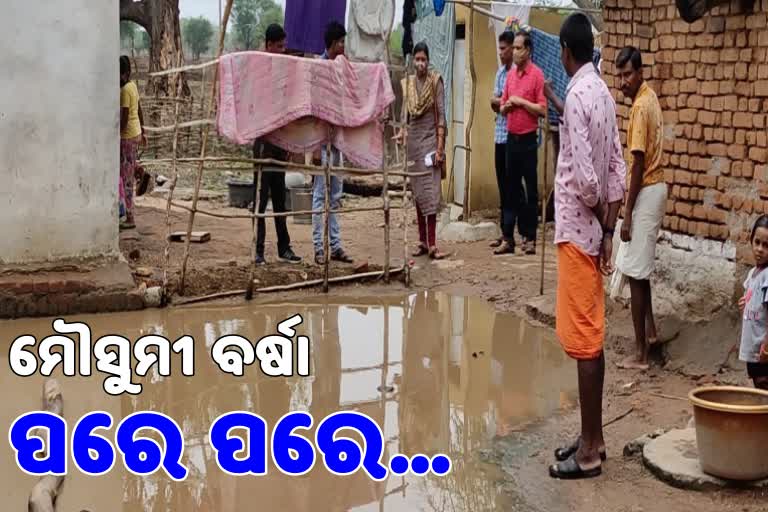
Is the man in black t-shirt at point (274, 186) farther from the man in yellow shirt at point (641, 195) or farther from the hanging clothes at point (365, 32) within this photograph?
the man in yellow shirt at point (641, 195)

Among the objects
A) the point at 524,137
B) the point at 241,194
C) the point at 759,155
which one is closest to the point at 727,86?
the point at 759,155

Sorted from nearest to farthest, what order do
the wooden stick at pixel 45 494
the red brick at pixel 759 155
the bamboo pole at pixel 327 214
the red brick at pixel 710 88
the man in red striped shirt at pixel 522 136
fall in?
the wooden stick at pixel 45 494 → the red brick at pixel 759 155 → the red brick at pixel 710 88 → the bamboo pole at pixel 327 214 → the man in red striped shirt at pixel 522 136

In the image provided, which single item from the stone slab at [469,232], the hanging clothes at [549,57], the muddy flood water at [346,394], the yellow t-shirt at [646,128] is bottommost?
the muddy flood water at [346,394]

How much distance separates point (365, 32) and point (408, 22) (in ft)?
3.23

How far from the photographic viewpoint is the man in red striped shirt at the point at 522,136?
920 cm

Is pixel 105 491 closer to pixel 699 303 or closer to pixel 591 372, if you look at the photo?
pixel 591 372

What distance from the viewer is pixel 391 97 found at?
8484mm

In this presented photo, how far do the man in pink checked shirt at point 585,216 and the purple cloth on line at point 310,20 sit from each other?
430 cm

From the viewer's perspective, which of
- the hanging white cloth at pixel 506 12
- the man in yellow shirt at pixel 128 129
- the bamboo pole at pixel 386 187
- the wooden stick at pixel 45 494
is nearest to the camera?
the wooden stick at pixel 45 494

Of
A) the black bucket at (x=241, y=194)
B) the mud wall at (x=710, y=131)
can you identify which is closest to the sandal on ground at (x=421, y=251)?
the mud wall at (x=710, y=131)

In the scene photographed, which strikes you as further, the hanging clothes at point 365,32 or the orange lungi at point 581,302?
the hanging clothes at point 365,32

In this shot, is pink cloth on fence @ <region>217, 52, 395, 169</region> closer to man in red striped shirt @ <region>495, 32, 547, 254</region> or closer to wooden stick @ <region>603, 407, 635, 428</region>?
man in red striped shirt @ <region>495, 32, 547, 254</region>

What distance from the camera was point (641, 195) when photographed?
6.05m

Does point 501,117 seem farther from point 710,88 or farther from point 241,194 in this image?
point 241,194
